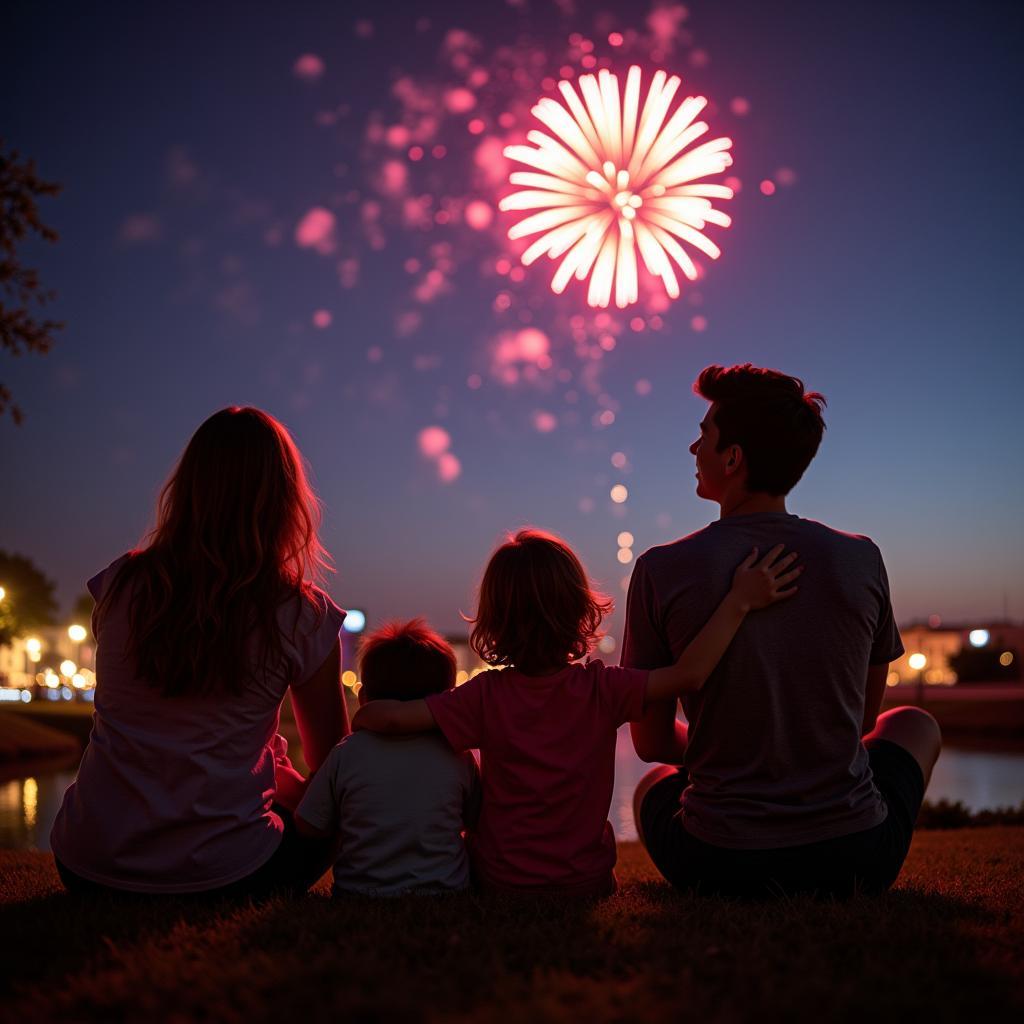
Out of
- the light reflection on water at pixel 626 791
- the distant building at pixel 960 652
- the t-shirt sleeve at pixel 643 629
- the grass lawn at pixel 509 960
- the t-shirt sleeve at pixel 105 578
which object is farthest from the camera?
the distant building at pixel 960 652

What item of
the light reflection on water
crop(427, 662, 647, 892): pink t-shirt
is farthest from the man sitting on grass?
the light reflection on water

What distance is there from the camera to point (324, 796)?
3.38m

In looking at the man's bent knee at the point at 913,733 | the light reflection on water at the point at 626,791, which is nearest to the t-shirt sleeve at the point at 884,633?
the man's bent knee at the point at 913,733

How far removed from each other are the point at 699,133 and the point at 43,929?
8.42 m

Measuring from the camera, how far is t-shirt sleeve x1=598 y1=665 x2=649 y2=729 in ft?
10.9

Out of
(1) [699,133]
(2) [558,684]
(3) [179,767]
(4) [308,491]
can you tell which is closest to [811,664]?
(2) [558,684]

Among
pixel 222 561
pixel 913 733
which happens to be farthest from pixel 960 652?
pixel 222 561

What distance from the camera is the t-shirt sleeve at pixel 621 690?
3.32m

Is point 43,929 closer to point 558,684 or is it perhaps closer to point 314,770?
point 314,770

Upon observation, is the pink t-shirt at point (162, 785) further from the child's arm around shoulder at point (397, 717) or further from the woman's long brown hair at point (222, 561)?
the child's arm around shoulder at point (397, 717)

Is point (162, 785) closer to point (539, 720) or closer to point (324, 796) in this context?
point (324, 796)

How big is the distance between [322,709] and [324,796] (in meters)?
0.33

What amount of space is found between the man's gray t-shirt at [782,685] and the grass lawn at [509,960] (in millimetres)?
324

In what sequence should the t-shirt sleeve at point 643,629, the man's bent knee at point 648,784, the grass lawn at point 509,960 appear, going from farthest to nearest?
the man's bent knee at point 648,784
the t-shirt sleeve at point 643,629
the grass lawn at point 509,960
